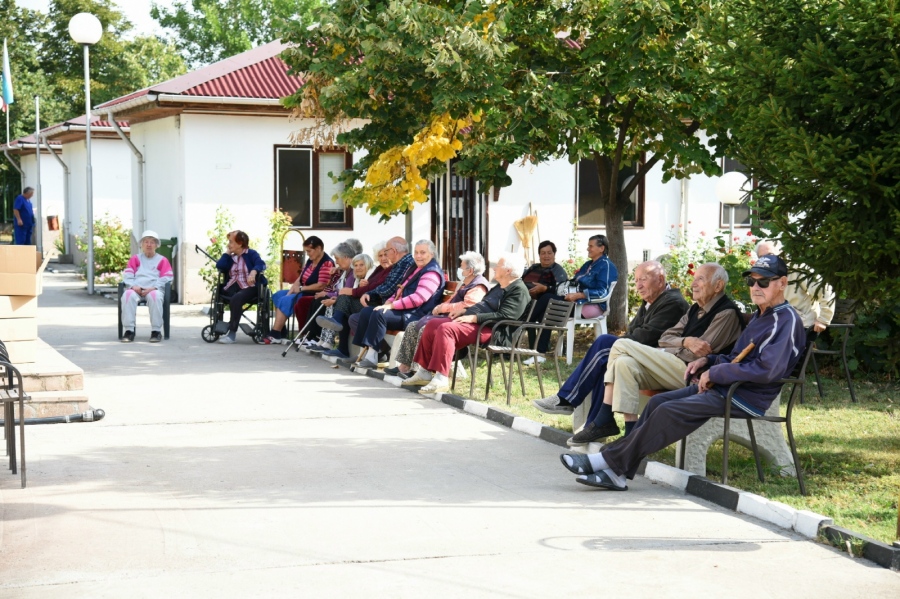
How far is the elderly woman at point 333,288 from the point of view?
14.7 m

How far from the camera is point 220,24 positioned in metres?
58.5

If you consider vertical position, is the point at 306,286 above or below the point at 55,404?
above

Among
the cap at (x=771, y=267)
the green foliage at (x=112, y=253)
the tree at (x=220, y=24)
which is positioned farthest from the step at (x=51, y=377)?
the tree at (x=220, y=24)

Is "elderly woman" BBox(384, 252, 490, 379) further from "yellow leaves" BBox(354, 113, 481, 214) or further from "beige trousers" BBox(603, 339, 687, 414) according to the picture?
"beige trousers" BBox(603, 339, 687, 414)

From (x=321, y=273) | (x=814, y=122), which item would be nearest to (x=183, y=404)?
(x=321, y=273)

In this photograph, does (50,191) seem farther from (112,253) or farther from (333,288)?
(333,288)

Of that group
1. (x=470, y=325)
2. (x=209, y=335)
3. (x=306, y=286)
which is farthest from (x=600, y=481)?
(x=209, y=335)

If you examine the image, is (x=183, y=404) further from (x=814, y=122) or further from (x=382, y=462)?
(x=814, y=122)

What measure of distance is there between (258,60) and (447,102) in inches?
433

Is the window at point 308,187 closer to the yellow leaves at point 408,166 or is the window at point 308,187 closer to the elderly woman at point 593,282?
the yellow leaves at point 408,166

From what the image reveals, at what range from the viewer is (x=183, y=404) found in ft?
35.2

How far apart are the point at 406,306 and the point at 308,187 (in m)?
9.95

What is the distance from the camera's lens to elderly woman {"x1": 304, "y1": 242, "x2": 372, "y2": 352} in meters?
14.7

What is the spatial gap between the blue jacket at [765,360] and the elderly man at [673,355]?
0.51 metres
